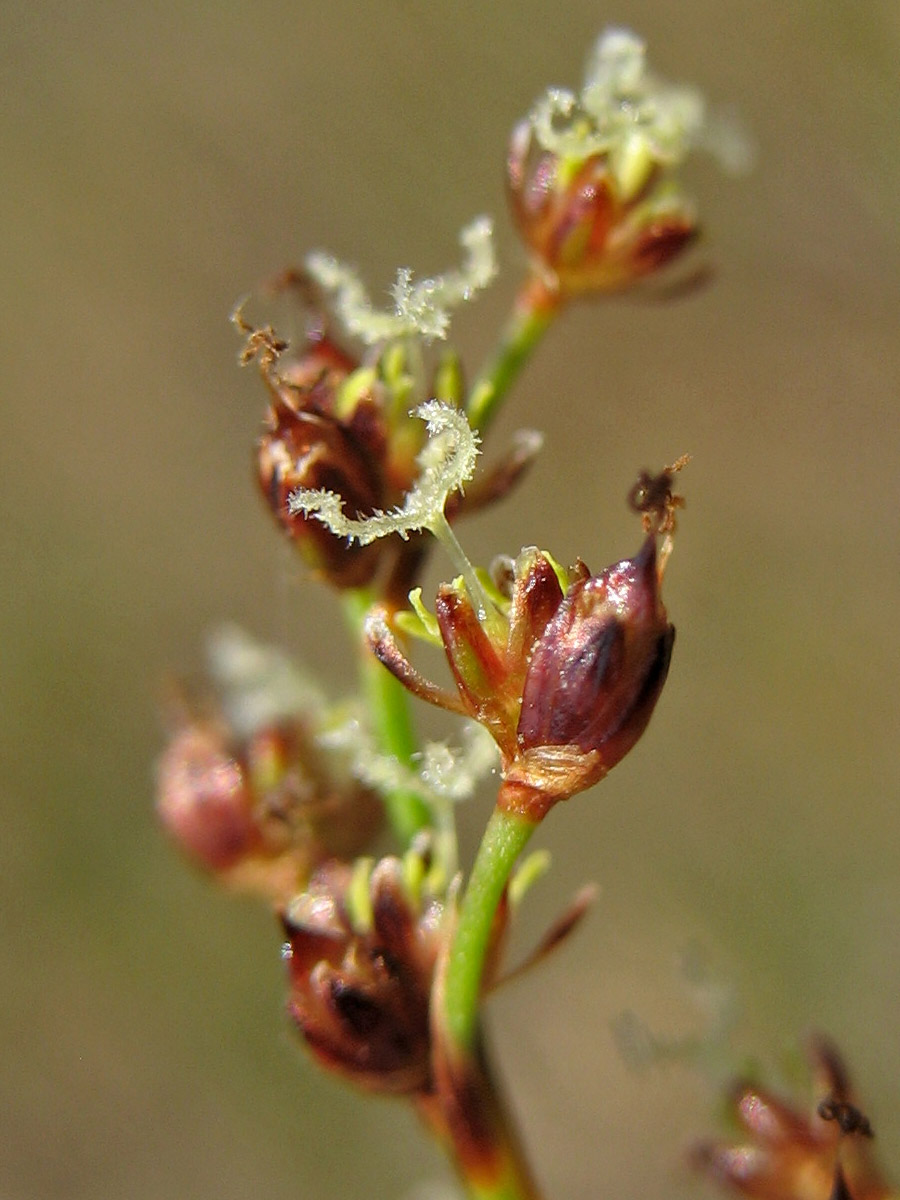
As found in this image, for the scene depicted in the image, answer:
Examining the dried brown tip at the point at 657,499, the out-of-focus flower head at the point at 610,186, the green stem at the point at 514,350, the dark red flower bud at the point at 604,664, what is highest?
the out-of-focus flower head at the point at 610,186

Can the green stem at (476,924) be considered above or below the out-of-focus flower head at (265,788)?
below

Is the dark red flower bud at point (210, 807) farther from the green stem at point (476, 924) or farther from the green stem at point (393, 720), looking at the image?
the green stem at point (476, 924)

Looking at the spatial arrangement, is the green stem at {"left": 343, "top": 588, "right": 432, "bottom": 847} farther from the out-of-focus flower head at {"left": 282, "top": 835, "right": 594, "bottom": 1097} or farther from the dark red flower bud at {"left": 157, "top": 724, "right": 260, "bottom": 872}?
the dark red flower bud at {"left": 157, "top": 724, "right": 260, "bottom": 872}

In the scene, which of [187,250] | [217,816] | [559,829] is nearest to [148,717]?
[559,829]

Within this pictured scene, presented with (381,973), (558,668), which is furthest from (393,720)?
(558,668)

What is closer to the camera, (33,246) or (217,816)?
(217,816)

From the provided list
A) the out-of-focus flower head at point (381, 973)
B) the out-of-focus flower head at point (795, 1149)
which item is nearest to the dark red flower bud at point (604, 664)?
the out-of-focus flower head at point (381, 973)

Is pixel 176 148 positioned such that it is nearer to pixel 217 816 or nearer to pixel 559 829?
pixel 559 829
